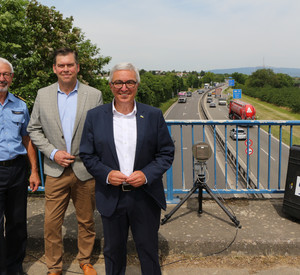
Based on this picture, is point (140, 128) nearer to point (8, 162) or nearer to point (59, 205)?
point (59, 205)

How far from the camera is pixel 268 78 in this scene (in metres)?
130

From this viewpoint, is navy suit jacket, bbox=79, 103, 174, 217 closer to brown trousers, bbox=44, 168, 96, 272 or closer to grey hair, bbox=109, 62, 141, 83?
grey hair, bbox=109, 62, 141, 83

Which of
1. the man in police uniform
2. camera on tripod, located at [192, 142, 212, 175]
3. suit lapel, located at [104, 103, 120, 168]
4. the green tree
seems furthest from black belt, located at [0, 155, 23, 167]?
the green tree

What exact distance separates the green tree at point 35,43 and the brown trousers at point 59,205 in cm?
1437

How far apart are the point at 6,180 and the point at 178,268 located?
1887 millimetres

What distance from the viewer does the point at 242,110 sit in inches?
1766

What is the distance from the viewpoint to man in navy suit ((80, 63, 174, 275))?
2.27m

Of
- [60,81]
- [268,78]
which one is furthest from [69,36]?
[268,78]

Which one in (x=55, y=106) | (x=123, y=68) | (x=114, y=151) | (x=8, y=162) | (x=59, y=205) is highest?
(x=123, y=68)

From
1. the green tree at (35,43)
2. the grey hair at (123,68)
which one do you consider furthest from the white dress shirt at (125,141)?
the green tree at (35,43)

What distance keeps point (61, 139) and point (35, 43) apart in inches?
839

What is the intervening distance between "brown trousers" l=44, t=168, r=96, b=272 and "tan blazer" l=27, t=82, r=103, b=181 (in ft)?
0.25

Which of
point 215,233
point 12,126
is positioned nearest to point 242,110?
point 215,233

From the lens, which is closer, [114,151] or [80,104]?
[114,151]
